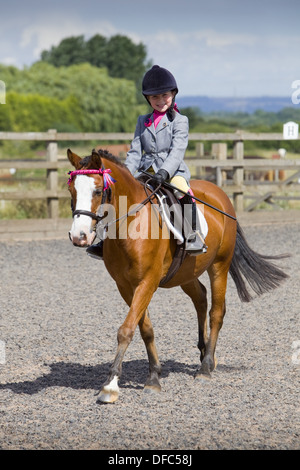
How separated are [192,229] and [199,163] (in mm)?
8755

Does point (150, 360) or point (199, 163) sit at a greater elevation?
point (199, 163)

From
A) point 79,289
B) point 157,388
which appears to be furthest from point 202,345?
point 79,289

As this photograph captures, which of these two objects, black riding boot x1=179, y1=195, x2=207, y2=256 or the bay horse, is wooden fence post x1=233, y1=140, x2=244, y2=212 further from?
black riding boot x1=179, y1=195, x2=207, y2=256

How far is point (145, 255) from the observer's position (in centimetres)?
434

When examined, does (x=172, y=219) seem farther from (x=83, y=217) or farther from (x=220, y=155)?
(x=220, y=155)

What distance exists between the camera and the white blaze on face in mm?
3830

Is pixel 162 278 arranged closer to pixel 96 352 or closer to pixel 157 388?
pixel 157 388

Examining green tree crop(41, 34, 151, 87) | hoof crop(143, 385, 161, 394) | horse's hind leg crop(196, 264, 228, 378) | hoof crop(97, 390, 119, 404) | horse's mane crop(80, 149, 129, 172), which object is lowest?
hoof crop(143, 385, 161, 394)

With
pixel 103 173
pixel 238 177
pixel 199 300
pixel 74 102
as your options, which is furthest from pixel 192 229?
pixel 74 102

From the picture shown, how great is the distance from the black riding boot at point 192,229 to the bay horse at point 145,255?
0.12 meters

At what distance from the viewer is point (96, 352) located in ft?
18.2

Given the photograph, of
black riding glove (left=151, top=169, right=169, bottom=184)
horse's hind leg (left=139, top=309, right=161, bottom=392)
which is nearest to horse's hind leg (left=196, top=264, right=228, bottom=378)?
horse's hind leg (left=139, top=309, right=161, bottom=392)

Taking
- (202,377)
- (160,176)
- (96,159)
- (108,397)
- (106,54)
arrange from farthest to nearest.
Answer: (106,54) → (202,377) → (160,176) → (108,397) → (96,159)

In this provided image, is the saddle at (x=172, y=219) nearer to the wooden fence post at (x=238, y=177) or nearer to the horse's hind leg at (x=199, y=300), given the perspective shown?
the horse's hind leg at (x=199, y=300)
